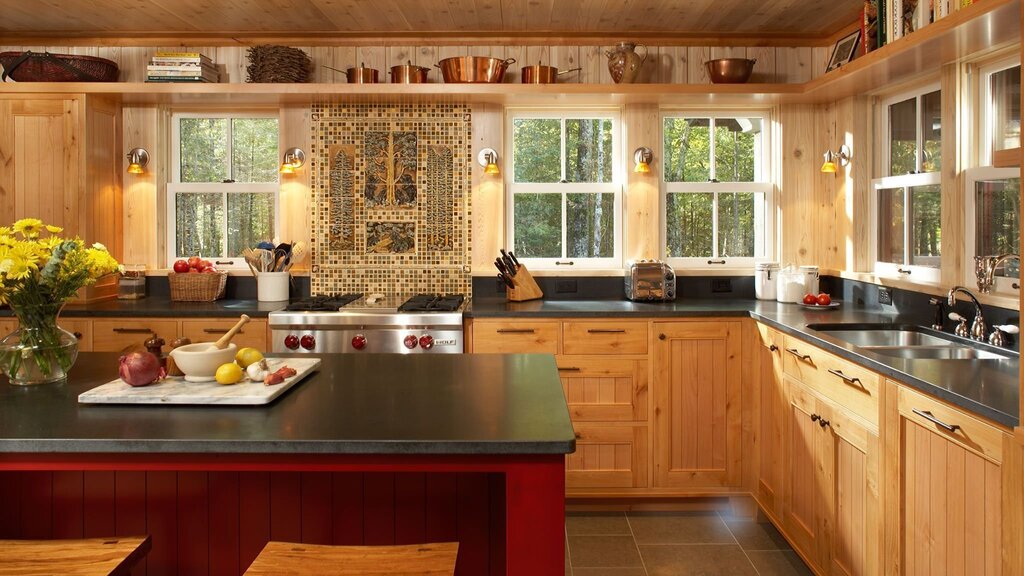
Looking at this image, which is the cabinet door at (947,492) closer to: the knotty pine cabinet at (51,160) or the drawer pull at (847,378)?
the drawer pull at (847,378)

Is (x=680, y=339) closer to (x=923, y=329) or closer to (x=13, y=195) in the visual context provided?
(x=923, y=329)

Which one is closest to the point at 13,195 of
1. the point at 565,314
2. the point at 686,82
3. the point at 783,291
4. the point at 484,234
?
the point at 484,234

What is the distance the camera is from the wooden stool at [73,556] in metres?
1.70

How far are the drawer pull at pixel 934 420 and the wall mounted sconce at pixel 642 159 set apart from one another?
96.8 inches

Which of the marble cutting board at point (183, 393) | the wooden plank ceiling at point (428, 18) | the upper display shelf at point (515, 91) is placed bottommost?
the marble cutting board at point (183, 393)

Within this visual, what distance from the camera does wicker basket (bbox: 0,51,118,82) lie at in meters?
4.31

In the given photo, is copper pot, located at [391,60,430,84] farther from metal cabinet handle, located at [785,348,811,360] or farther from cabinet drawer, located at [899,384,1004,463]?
cabinet drawer, located at [899,384,1004,463]

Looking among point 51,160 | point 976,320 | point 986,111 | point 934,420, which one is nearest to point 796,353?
point 976,320


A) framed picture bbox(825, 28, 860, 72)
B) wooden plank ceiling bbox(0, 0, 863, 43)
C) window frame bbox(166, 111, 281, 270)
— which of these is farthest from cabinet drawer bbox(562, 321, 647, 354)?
window frame bbox(166, 111, 281, 270)

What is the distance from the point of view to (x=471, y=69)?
425 cm

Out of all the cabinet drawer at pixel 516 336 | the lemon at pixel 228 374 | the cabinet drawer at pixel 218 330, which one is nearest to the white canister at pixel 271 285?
the cabinet drawer at pixel 218 330

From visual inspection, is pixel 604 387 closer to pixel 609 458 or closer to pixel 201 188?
pixel 609 458

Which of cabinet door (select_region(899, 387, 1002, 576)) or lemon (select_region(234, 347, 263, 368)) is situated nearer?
cabinet door (select_region(899, 387, 1002, 576))

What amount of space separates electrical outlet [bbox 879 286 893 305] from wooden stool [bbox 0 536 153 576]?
11.0 ft
